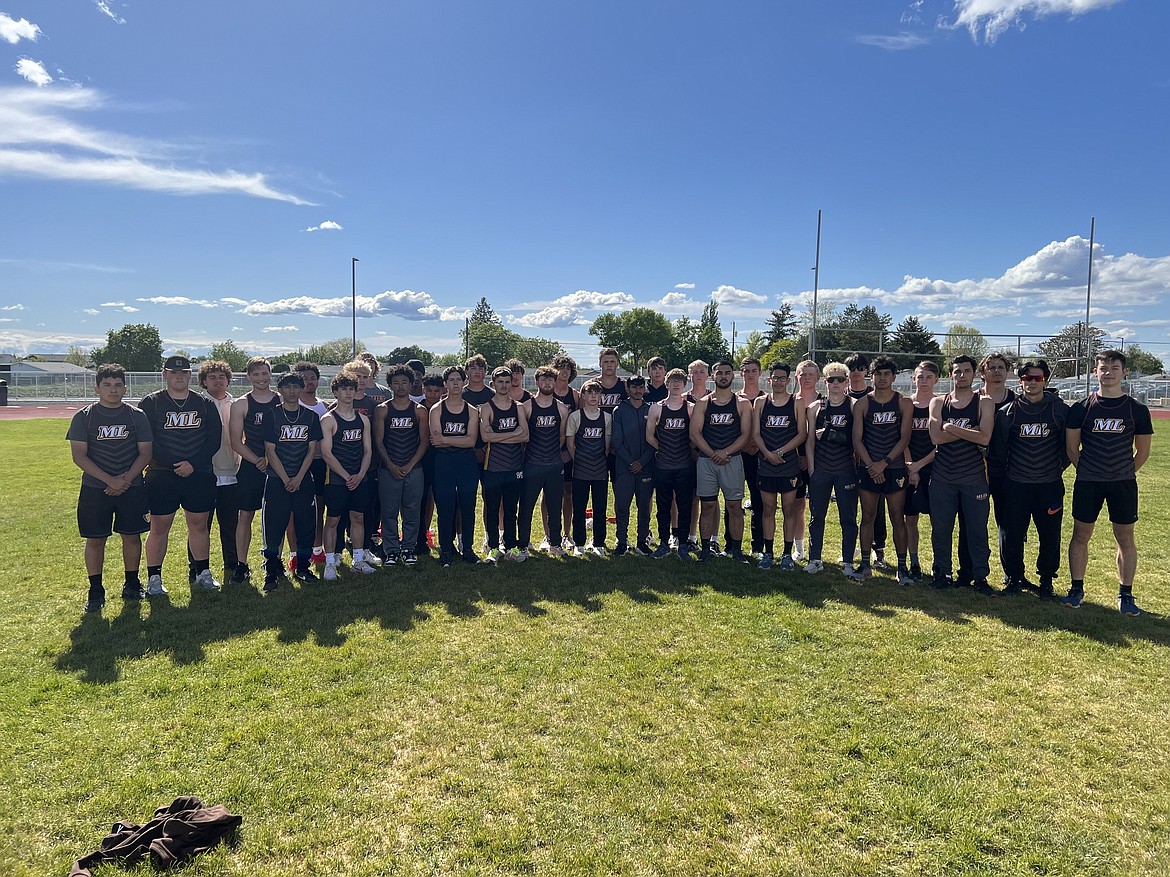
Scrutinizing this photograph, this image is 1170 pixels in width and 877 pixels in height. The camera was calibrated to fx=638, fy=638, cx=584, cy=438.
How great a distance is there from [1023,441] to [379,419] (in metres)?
5.84

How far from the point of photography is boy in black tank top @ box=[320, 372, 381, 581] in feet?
19.7

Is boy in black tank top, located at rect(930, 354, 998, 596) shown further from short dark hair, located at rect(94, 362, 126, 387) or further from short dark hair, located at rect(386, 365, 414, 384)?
short dark hair, located at rect(94, 362, 126, 387)

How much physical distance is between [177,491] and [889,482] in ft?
20.9

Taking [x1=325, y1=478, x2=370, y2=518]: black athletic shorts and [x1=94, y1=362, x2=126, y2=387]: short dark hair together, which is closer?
[x1=94, y1=362, x2=126, y2=387]: short dark hair

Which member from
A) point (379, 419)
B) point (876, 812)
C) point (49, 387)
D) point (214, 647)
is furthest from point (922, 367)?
point (49, 387)

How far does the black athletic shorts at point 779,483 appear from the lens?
6.23 metres

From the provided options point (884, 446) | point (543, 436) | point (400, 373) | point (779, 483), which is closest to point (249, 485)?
point (400, 373)

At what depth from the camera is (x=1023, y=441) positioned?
5.41m

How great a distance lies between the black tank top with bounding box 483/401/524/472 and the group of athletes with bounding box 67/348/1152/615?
2cm

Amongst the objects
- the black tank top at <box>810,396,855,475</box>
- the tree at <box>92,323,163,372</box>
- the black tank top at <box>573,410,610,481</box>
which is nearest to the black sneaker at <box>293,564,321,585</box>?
the black tank top at <box>573,410,610,481</box>

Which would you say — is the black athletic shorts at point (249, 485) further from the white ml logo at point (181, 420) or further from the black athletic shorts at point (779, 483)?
the black athletic shorts at point (779, 483)

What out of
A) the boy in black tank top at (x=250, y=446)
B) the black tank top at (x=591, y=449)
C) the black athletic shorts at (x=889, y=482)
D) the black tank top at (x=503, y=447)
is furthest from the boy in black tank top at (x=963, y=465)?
the boy in black tank top at (x=250, y=446)

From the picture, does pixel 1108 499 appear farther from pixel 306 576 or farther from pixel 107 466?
pixel 107 466

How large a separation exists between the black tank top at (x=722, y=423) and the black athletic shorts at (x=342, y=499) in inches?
136
